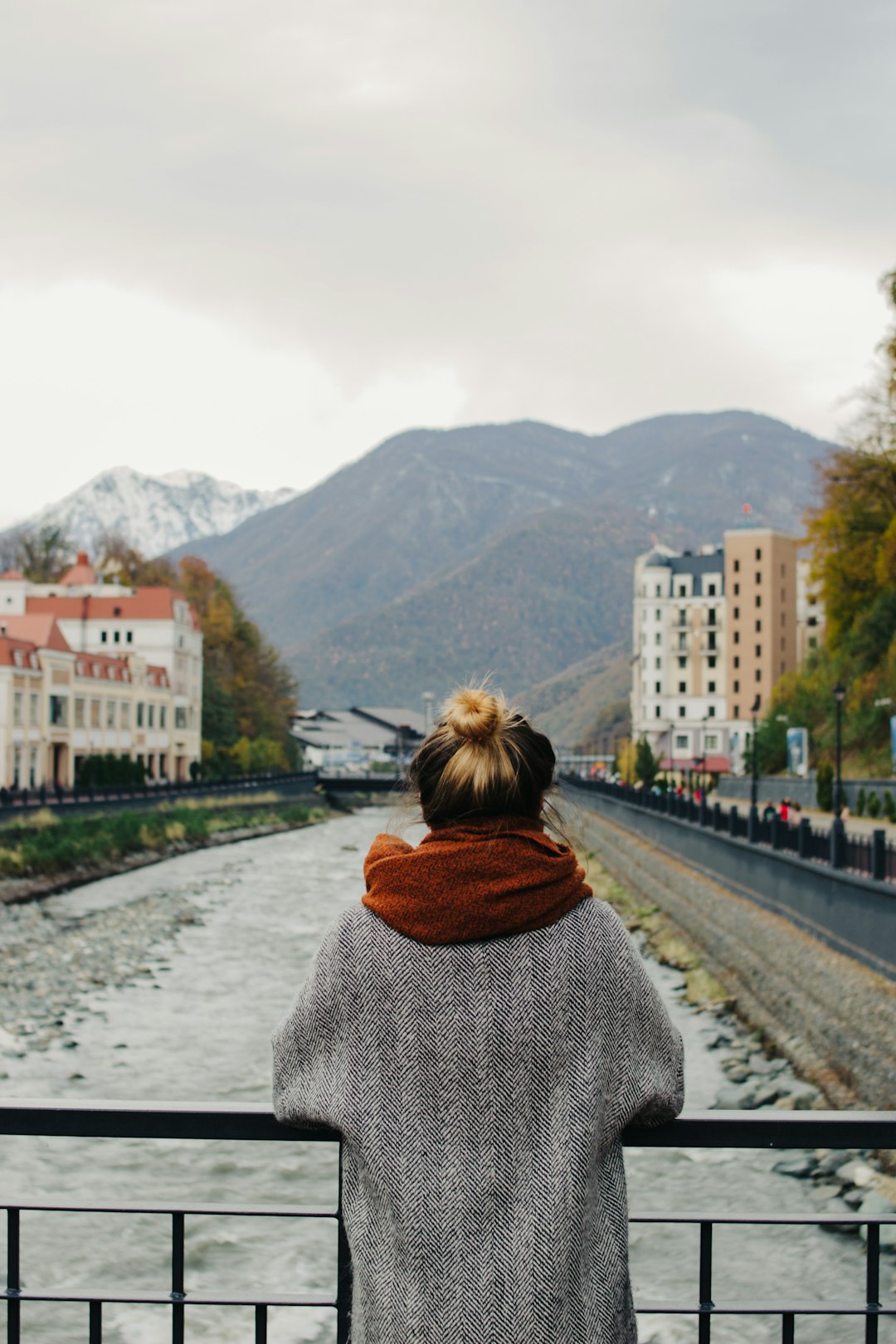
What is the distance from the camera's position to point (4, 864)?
3912cm

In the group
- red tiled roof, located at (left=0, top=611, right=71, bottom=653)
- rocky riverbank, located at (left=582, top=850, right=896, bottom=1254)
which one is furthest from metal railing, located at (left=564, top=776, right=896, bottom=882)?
red tiled roof, located at (left=0, top=611, right=71, bottom=653)

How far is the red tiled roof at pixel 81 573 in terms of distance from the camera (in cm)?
8212

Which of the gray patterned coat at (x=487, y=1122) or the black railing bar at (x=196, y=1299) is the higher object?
the gray patterned coat at (x=487, y=1122)

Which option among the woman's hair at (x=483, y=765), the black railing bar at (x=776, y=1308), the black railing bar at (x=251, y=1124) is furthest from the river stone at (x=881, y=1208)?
the woman's hair at (x=483, y=765)

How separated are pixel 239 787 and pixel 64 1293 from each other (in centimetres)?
7500

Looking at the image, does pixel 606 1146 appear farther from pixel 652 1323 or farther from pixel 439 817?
pixel 652 1323

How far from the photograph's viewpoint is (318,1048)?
7.63 feet

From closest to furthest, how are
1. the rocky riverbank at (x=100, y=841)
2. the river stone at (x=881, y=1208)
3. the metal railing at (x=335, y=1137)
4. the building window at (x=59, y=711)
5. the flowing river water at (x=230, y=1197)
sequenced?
the metal railing at (x=335, y=1137)
the flowing river water at (x=230, y=1197)
the river stone at (x=881, y=1208)
the rocky riverbank at (x=100, y=841)
the building window at (x=59, y=711)

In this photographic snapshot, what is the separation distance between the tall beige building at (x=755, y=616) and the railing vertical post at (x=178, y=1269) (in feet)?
343

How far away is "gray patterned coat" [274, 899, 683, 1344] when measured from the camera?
85.4 inches

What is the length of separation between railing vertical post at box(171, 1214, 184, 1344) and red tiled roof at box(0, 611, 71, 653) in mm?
64240

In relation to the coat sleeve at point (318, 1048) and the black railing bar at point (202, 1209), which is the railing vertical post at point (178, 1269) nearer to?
the black railing bar at point (202, 1209)

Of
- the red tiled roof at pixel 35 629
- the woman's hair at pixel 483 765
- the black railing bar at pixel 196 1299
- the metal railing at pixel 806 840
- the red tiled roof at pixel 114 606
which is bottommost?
the metal railing at pixel 806 840

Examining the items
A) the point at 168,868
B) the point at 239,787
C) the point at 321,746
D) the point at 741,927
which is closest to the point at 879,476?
the point at 741,927
